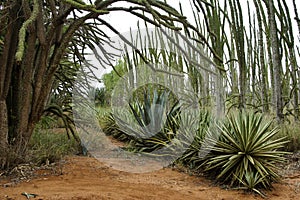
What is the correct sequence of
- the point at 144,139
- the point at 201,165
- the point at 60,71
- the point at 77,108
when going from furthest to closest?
the point at 77,108, the point at 144,139, the point at 60,71, the point at 201,165

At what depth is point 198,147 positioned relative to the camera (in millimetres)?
5742

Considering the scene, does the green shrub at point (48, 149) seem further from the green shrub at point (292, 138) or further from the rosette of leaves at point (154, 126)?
the green shrub at point (292, 138)

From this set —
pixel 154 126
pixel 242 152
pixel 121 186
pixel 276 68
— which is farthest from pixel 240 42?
pixel 121 186

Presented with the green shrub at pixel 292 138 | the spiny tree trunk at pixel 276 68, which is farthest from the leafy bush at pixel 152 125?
the spiny tree trunk at pixel 276 68

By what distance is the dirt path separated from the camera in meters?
3.47

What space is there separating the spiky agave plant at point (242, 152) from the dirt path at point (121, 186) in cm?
24

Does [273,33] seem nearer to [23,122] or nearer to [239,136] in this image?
[239,136]

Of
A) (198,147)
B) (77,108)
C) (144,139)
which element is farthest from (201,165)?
(77,108)

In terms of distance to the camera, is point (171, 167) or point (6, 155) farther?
point (171, 167)

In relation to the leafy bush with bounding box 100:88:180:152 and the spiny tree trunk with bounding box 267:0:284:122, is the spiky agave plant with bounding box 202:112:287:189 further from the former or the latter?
the spiny tree trunk with bounding box 267:0:284:122

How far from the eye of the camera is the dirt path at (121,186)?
3.47 meters

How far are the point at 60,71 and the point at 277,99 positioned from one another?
4517 mm

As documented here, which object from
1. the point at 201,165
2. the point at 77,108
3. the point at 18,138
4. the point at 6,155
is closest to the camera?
the point at 6,155

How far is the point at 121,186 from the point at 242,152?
1860 millimetres
